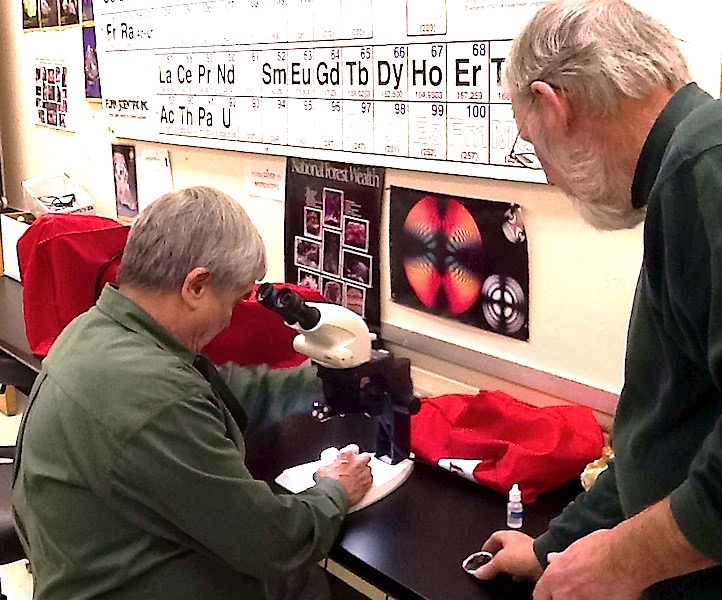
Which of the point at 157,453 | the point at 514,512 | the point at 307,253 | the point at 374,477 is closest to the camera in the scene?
the point at 157,453

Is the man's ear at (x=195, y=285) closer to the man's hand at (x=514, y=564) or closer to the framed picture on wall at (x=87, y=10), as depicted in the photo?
the man's hand at (x=514, y=564)

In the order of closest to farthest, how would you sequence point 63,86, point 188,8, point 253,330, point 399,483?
point 399,483 < point 253,330 < point 188,8 < point 63,86

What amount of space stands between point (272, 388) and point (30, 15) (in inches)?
105

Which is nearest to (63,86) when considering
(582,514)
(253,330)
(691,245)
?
(253,330)

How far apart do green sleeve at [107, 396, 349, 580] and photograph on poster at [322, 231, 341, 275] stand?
1050 mm

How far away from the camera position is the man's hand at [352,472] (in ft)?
5.40

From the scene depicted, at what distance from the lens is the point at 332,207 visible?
7.93ft

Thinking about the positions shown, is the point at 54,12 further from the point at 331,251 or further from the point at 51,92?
the point at 331,251

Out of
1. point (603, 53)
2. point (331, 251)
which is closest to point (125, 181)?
point (331, 251)

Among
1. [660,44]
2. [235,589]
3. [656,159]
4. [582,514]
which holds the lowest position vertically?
[235,589]

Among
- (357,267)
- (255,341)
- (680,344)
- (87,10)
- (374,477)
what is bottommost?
(374,477)

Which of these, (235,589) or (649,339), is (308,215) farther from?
(649,339)

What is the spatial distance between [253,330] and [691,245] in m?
1.34

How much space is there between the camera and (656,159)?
A: 107 cm
